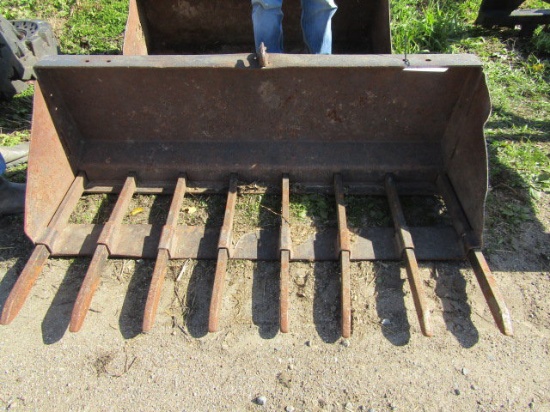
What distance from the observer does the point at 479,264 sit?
8.13 feet

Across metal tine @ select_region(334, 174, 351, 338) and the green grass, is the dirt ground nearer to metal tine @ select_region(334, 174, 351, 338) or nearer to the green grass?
metal tine @ select_region(334, 174, 351, 338)

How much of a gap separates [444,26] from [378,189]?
3.13 m

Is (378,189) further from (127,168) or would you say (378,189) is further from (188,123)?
(127,168)

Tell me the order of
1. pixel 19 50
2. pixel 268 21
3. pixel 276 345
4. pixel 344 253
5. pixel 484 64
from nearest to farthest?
pixel 276 345, pixel 344 253, pixel 268 21, pixel 19 50, pixel 484 64

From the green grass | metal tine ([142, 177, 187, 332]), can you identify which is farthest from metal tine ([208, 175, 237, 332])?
metal tine ([142, 177, 187, 332])

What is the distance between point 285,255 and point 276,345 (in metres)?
0.55

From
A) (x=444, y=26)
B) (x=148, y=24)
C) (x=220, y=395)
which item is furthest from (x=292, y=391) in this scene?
(x=444, y=26)

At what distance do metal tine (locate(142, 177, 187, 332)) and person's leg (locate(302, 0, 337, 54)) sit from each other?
1627 mm

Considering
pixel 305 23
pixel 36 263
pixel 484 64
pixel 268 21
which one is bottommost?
pixel 36 263

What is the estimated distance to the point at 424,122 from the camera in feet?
9.52

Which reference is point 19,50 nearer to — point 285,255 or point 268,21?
point 268,21

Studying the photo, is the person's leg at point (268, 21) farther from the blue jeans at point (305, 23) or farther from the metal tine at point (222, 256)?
the metal tine at point (222, 256)

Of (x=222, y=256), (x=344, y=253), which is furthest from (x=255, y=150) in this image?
(x=344, y=253)

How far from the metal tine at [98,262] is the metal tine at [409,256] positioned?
1.90m
